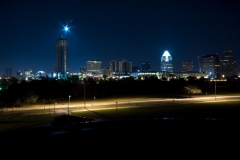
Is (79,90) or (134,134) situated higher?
(79,90)

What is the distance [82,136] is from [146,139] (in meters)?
2.32

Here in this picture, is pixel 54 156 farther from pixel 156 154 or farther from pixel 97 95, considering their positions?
pixel 97 95

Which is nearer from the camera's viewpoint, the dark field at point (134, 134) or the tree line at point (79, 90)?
the dark field at point (134, 134)

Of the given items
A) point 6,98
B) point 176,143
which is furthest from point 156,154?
point 6,98

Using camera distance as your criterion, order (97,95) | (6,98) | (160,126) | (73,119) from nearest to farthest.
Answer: (160,126), (73,119), (6,98), (97,95)

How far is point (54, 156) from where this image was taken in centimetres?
768

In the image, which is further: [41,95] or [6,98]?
[41,95]

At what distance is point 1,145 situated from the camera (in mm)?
8352

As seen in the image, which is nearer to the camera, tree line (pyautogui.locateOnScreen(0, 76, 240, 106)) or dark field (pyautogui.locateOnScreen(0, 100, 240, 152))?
dark field (pyautogui.locateOnScreen(0, 100, 240, 152))

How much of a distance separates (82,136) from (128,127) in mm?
2053

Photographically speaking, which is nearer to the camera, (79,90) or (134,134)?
(134,134)

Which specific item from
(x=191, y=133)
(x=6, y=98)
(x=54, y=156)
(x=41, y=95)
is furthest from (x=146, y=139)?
(x=41, y=95)

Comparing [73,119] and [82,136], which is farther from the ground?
[82,136]

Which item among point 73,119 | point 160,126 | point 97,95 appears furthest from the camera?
point 97,95
